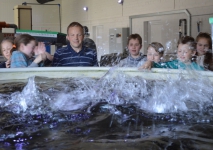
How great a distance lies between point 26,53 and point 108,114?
1352mm

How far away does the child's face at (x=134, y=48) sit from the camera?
298cm

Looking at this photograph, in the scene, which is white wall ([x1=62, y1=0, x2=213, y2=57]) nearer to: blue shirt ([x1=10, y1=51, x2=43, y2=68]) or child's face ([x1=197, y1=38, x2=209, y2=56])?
child's face ([x1=197, y1=38, x2=209, y2=56])

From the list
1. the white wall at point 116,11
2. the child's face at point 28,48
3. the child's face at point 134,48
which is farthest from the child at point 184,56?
the white wall at point 116,11

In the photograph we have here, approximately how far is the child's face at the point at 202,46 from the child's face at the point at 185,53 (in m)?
0.09

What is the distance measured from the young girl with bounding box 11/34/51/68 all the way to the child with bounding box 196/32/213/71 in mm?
1316

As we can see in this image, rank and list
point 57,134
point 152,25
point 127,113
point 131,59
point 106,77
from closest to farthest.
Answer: point 57,134, point 127,113, point 106,77, point 131,59, point 152,25

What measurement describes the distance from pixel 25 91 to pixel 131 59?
1273mm

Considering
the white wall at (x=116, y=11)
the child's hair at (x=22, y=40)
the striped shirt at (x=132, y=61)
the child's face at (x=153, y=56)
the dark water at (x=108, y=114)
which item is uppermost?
the white wall at (x=116, y=11)

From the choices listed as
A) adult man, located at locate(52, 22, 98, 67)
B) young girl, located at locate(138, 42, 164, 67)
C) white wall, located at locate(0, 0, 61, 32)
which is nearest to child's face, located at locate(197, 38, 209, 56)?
young girl, located at locate(138, 42, 164, 67)

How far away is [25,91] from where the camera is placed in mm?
1976

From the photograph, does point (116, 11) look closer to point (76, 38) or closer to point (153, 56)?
point (76, 38)

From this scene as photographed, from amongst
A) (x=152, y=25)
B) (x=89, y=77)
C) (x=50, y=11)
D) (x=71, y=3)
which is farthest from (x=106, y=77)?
(x=50, y=11)

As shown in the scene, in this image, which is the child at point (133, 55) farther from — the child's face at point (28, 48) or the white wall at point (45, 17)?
the white wall at point (45, 17)

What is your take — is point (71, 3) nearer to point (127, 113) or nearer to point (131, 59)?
point (131, 59)
